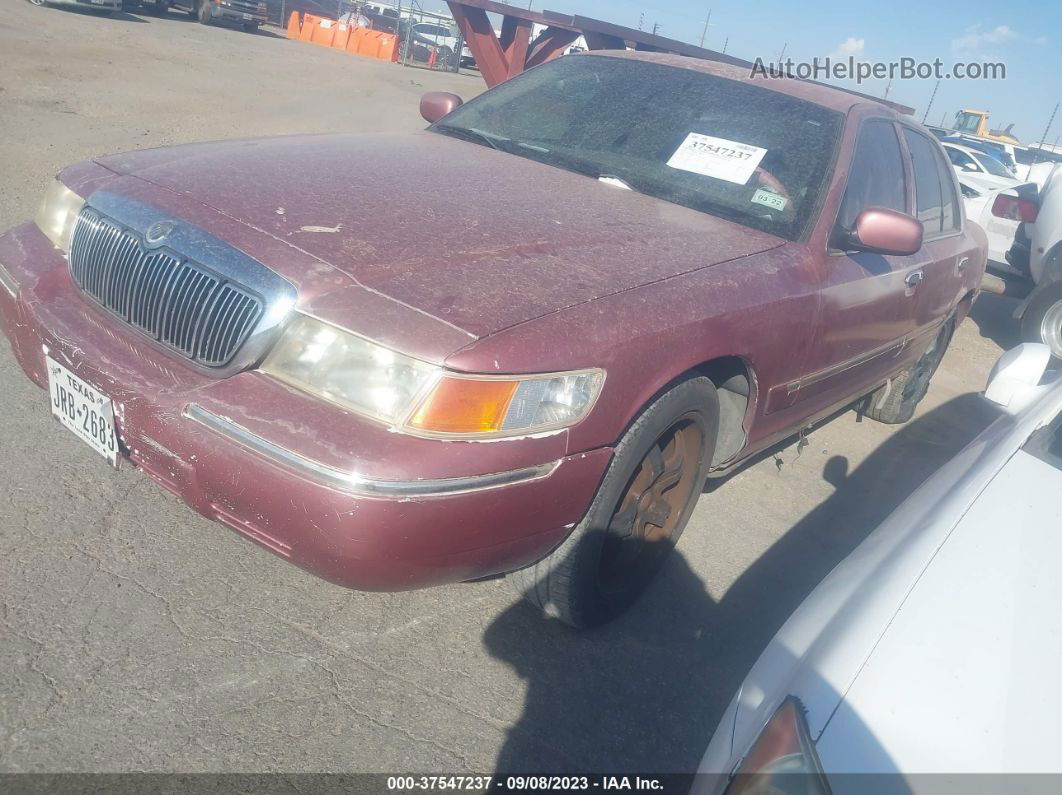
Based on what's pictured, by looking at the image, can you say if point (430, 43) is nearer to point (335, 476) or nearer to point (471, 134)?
point (471, 134)

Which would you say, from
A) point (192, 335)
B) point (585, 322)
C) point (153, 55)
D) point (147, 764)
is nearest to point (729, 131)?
point (585, 322)

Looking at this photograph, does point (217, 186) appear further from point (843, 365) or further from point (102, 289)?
point (843, 365)

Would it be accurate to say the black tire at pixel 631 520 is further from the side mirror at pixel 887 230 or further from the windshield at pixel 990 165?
the windshield at pixel 990 165

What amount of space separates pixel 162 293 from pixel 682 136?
2068 mm

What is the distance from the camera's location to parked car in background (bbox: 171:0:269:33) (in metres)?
22.2

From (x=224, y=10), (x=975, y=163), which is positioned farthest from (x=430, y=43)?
(x=975, y=163)

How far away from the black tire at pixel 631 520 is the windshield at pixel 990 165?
15096mm

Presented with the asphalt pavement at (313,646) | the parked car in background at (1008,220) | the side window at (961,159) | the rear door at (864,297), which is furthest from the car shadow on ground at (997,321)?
the asphalt pavement at (313,646)

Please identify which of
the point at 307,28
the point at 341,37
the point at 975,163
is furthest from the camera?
the point at 307,28

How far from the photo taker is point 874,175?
142 inches

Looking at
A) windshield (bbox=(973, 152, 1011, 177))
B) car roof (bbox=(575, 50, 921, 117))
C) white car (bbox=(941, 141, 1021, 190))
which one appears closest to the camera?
car roof (bbox=(575, 50, 921, 117))

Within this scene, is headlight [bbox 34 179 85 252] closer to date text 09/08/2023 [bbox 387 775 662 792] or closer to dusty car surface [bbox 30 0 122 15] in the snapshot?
date text 09/08/2023 [bbox 387 775 662 792]

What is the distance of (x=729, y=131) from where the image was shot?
3.38m

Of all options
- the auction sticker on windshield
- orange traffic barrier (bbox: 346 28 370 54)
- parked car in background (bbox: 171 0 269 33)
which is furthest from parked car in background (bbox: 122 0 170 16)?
the auction sticker on windshield
